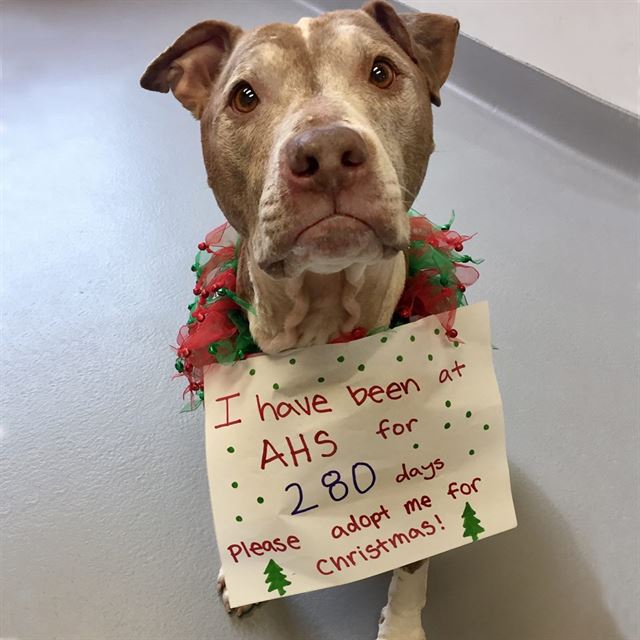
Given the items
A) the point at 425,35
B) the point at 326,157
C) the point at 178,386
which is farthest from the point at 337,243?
the point at 178,386

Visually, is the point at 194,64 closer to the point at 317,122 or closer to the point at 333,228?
the point at 317,122

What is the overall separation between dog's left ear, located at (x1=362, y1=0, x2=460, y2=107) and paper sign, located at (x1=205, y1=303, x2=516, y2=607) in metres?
0.51

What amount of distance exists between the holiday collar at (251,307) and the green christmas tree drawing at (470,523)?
37cm

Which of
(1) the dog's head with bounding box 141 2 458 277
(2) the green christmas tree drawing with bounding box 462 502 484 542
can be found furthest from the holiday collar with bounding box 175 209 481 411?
(2) the green christmas tree drawing with bounding box 462 502 484 542

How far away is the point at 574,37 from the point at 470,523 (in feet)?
7.04

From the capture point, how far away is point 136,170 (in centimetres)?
305

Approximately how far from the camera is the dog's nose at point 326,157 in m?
1.06

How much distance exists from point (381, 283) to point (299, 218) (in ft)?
1.22

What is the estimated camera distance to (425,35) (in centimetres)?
143

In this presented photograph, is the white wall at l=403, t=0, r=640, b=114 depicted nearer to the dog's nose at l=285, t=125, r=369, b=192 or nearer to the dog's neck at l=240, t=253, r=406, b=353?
the dog's neck at l=240, t=253, r=406, b=353

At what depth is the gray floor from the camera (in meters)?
1.73

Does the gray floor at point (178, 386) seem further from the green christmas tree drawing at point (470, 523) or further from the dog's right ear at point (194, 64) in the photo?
the dog's right ear at point (194, 64)

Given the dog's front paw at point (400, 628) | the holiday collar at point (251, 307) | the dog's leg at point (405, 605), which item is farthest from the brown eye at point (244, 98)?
the dog's front paw at point (400, 628)

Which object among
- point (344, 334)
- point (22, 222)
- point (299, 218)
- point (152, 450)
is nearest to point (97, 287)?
point (22, 222)
